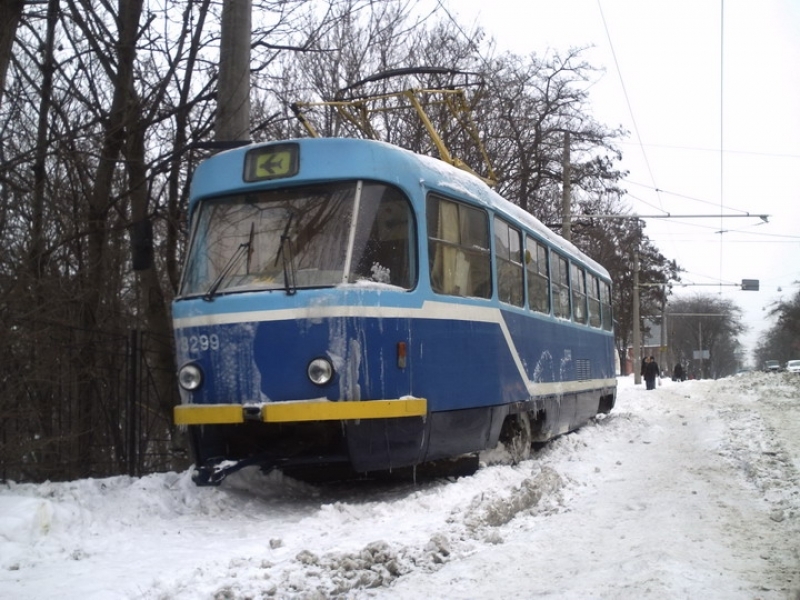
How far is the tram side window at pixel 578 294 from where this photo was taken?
13422 mm

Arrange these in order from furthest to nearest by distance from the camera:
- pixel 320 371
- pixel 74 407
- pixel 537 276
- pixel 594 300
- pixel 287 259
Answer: pixel 594 300 < pixel 537 276 < pixel 74 407 < pixel 287 259 < pixel 320 371

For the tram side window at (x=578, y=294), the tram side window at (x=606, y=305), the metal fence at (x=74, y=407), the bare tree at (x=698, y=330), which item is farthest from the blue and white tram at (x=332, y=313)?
the bare tree at (x=698, y=330)

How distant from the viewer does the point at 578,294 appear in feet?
45.4

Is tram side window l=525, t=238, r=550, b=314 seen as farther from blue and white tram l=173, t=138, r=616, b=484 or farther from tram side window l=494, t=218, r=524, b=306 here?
blue and white tram l=173, t=138, r=616, b=484

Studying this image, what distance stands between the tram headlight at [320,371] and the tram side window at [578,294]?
281 inches

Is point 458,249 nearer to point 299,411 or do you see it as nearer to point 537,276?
point 299,411

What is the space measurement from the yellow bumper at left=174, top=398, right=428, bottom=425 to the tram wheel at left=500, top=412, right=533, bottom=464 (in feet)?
8.33

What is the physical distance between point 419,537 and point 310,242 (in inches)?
102

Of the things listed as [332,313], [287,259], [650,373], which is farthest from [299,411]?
[650,373]

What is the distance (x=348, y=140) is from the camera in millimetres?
7398

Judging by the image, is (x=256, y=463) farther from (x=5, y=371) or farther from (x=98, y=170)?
(x=98, y=170)

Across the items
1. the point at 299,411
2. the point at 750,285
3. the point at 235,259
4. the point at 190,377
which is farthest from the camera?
the point at 750,285

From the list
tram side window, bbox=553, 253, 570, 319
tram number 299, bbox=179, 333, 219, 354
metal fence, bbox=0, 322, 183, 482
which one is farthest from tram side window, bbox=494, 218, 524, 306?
metal fence, bbox=0, 322, 183, 482

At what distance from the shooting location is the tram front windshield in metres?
7.07
